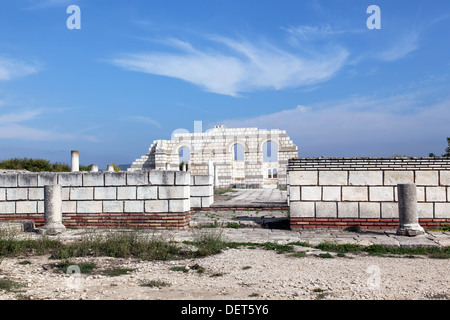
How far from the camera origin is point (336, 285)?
188 inches

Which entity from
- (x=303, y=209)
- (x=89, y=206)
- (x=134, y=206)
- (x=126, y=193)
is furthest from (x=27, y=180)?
(x=303, y=209)

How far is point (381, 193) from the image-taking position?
876 centimetres

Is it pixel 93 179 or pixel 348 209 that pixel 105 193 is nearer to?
pixel 93 179

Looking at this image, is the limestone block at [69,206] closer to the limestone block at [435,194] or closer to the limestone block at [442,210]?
the limestone block at [435,194]

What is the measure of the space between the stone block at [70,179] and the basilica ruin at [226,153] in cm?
2378

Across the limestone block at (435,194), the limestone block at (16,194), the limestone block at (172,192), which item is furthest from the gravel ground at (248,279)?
the limestone block at (16,194)

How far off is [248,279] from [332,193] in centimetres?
423

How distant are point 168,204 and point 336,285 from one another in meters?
5.28

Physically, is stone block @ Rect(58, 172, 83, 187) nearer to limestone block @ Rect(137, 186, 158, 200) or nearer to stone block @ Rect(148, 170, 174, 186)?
limestone block @ Rect(137, 186, 158, 200)
